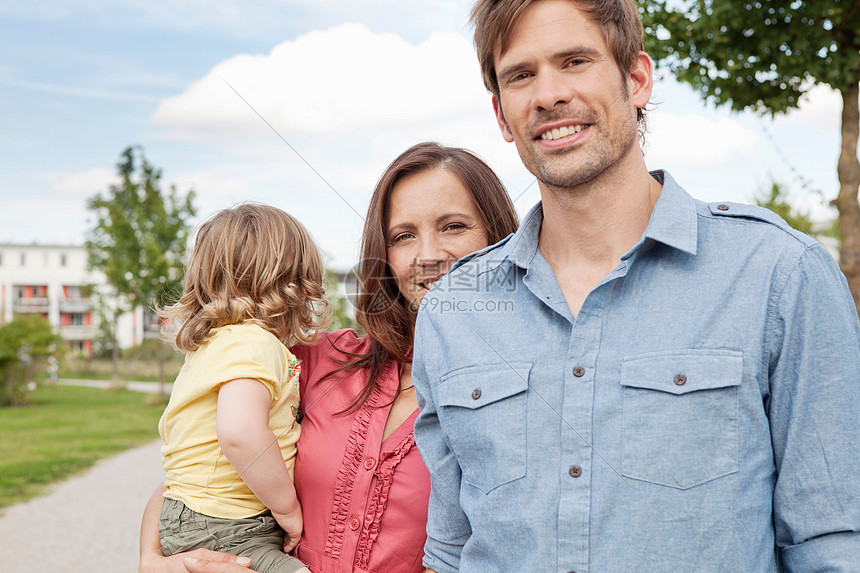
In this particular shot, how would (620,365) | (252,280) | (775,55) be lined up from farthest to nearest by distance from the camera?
(775,55)
(252,280)
(620,365)

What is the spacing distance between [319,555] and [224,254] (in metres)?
1.20

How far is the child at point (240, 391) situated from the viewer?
2.36 metres

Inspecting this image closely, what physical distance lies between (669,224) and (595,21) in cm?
54

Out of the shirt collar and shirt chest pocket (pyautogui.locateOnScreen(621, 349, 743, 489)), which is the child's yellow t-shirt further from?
shirt chest pocket (pyautogui.locateOnScreen(621, 349, 743, 489))

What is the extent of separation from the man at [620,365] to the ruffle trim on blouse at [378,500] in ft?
1.00

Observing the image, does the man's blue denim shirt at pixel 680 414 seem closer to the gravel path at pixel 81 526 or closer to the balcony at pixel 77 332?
the gravel path at pixel 81 526

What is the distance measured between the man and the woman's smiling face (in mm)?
557

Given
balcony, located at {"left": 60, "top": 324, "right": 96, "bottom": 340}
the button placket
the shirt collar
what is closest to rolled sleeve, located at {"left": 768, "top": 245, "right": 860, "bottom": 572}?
the shirt collar

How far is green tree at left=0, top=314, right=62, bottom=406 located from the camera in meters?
18.2

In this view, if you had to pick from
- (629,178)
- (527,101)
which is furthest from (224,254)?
(629,178)

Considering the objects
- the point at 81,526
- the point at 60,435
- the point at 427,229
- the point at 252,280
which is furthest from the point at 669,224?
the point at 60,435

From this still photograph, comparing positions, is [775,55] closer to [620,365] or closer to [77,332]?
[620,365]

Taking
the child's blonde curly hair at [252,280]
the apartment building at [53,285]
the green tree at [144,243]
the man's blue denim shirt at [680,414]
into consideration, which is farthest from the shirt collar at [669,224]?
the apartment building at [53,285]

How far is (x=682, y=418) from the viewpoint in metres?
1.49
